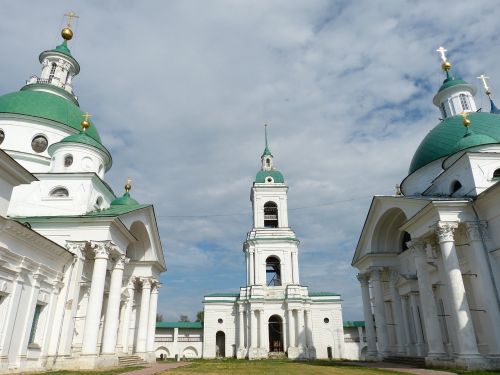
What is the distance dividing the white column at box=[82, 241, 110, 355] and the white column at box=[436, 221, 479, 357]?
15.3 m

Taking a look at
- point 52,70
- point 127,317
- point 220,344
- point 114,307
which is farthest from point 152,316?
point 52,70

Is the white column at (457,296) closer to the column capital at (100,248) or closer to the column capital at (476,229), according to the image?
the column capital at (476,229)

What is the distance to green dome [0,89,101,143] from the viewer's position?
78.8 ft

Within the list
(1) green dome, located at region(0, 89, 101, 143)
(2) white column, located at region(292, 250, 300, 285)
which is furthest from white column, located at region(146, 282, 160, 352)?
(2) white column, located at region(292, 250, 300, 285)

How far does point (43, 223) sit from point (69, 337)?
5.58 m

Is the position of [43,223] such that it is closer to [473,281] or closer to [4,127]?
[4,127]

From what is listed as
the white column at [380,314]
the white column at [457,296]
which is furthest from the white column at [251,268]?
the white column at [457,296]

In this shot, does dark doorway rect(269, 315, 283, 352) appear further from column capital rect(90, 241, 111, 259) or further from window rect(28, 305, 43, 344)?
window rect(28, 305, 43, 344)

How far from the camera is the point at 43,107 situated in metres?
24.7

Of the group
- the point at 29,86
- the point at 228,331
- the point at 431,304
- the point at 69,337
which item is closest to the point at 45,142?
the point at 29,86

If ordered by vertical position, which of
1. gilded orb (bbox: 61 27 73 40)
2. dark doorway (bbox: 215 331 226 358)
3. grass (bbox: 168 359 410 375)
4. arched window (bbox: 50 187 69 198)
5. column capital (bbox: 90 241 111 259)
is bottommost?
grass (bbox: 168 359 410 375)

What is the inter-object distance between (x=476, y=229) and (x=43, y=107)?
2568 centimetres

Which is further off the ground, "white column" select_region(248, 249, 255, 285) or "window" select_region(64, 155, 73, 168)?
"window" select_region(64, 155, 73, 168)

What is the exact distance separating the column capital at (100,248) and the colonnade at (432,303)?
49.0ft
